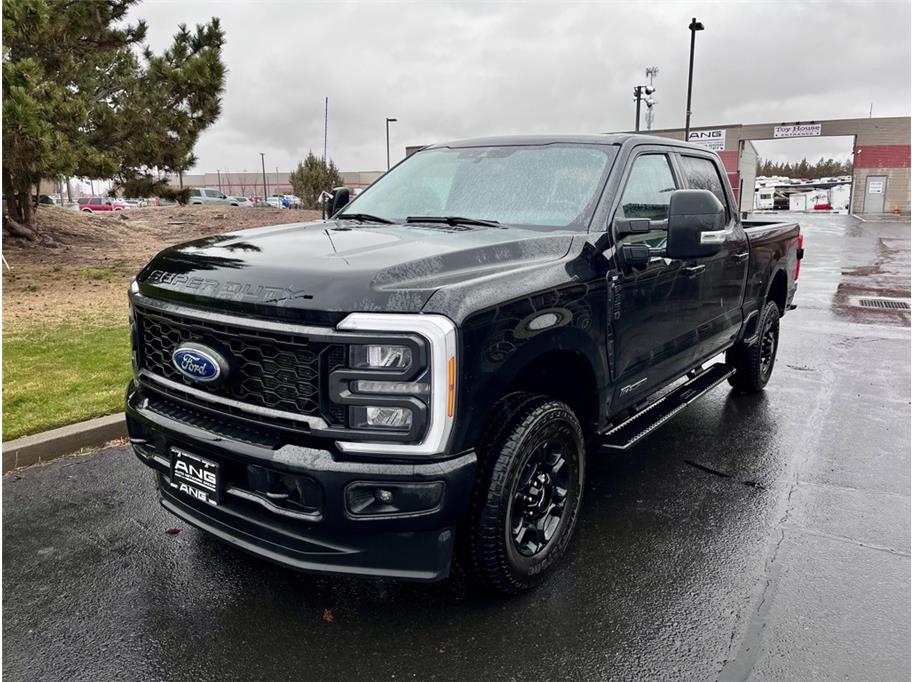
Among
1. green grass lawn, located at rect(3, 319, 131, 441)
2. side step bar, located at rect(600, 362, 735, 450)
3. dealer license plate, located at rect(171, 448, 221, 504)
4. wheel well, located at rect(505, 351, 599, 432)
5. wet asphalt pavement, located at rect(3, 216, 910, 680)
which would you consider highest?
wheel well, located at rect(505, 351, 599, 432)

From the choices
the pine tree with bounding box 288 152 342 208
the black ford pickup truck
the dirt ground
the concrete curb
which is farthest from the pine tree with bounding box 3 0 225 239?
the pine tree with bounding box 288 152 342 208

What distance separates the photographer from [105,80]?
15336 mm

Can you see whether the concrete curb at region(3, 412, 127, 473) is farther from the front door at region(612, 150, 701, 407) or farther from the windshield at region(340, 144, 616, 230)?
the front door at region(612, 150, 701, 407)

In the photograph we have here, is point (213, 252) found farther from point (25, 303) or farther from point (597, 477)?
point (25, 303)

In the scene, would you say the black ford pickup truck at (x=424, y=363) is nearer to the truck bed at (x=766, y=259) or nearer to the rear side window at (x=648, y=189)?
the rear side window at (x=648, y=189)

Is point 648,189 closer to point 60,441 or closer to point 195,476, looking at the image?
point 195,476

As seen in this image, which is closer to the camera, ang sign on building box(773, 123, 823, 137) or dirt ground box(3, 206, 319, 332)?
dirt ground box(3, 206, 319, 332)

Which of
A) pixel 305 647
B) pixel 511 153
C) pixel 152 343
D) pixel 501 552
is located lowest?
pixel 305 647

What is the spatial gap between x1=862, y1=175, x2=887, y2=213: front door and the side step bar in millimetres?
45890

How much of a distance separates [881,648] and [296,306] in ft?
8.56

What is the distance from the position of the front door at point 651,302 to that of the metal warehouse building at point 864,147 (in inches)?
1606

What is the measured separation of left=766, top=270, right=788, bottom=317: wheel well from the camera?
6223 millimetres

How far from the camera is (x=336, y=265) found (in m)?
2.70

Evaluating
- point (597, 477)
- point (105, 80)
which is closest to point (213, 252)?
point (597, 477)
